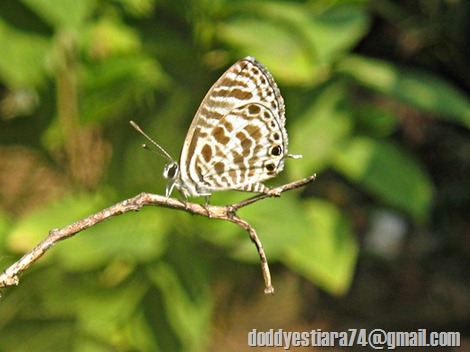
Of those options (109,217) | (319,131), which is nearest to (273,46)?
(319,131)

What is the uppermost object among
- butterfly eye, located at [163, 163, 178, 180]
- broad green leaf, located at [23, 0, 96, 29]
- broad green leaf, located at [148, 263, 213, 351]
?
broad green leaf, located at [23, 0, 96, 29]

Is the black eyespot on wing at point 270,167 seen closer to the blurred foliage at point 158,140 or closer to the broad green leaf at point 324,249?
the blurred foliage at point 158,140

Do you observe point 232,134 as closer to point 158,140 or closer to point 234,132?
point 234,132

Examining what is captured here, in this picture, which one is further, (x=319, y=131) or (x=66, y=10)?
(x=319, y=131)

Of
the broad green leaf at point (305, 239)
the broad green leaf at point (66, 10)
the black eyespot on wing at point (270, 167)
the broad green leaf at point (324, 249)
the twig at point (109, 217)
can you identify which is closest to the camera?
the twig at point (109, 217)

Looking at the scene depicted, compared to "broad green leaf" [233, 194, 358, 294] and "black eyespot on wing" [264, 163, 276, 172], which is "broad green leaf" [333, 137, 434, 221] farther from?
"black eyespot on wing" [264, 163, 276, 172]

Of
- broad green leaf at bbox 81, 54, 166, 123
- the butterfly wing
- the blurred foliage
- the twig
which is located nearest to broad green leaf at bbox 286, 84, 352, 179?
the blurred foliage

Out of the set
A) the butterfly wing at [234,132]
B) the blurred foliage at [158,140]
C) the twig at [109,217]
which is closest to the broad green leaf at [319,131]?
the blurred foliage at [158,140]

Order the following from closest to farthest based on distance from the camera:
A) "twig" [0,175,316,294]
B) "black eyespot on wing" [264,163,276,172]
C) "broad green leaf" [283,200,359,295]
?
"twig" [0,175,316,294]
"black eyespot on wing" [264,163,276,172]
"broad green leaf" [283,200,359,295]
